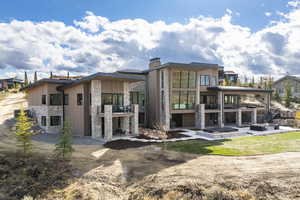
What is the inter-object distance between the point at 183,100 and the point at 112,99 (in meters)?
10.6

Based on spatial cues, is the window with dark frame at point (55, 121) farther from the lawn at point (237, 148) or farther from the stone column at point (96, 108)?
the lawn at point (237, 148)

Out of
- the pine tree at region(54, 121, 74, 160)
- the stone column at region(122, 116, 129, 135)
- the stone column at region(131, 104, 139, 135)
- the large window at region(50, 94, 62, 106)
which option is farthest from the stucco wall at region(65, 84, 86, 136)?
the pine tree at region(54, 121, 74, 160)

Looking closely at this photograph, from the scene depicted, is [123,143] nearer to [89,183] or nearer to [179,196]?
[89,183]

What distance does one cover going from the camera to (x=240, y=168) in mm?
11602

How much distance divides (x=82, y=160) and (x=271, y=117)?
3172 cm

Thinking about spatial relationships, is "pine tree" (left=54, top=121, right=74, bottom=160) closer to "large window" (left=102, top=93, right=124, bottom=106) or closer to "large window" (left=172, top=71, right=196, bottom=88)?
"large window" (left=102, top=93, right=124, bottom=106)

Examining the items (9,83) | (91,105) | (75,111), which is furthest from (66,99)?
(9,83)

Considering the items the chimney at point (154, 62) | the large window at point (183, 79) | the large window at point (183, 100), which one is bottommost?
the large window at point (183, 100)

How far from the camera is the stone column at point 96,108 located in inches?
819

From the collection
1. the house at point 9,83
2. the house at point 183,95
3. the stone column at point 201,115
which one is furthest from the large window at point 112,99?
the house at point 9,83

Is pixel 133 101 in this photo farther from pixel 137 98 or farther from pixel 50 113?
pixel 50 113

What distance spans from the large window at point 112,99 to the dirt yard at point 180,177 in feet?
27.8

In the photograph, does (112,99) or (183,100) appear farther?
(183,100)

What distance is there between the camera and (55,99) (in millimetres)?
24875
